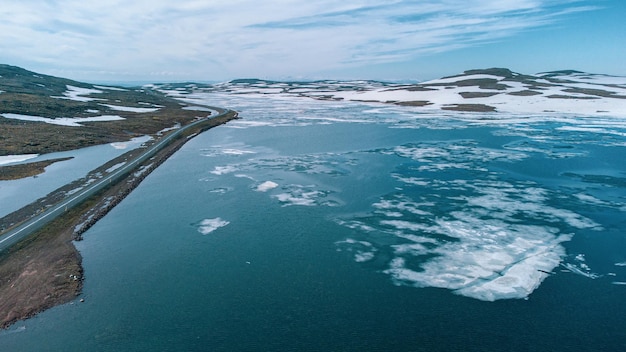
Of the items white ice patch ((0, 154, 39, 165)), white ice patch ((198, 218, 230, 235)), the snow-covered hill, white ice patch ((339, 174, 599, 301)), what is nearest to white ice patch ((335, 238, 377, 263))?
white ice patch ((339, 174, 599, 301))

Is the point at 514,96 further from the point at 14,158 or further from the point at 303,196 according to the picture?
the point at 14,158

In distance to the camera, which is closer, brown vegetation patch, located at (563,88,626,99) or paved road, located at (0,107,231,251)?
paved road, located at (0,107,231,251)

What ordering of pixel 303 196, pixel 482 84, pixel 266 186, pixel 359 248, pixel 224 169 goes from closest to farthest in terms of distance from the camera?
pixel 359 248 < pixel 303 196 < pixel 266 186 < pixel 224 169 < pixel 482 84

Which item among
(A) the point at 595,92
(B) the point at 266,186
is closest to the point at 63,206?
(B) the point at 266,186

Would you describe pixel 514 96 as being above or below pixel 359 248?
above

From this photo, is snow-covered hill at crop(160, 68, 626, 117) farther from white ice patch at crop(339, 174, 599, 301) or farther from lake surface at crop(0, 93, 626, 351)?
white ice patch at crop(339, 174, 599, 301)

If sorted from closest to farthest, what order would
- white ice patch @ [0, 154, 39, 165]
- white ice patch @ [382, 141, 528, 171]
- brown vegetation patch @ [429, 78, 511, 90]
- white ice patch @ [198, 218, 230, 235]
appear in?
white ice patch @ [198, 218, 230, 235] < white ice patch @ [382, 141, 528, 171] < white ice patch @ [0, 154, 39, 165] < brown vegetation patch @ [429, 78, 511, 90]

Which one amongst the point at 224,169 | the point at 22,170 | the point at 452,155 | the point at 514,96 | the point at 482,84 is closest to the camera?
the point at 22,170
